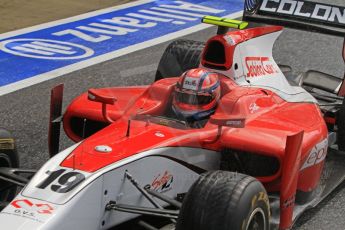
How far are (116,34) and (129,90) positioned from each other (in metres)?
4.87

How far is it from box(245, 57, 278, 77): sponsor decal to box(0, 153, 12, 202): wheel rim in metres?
1.93

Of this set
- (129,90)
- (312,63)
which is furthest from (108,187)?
(312,63)

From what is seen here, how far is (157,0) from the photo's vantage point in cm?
1323

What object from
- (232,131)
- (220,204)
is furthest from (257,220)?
(232,131)

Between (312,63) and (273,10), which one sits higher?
(273,10)

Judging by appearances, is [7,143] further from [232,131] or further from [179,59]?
[179,59]

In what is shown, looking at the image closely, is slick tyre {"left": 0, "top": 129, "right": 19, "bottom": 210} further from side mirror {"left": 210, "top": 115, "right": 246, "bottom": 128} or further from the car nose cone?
side mirror {"left": 210, "top": 115, "right": 246, "bottom": 128}

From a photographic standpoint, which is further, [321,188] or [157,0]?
[157,0]

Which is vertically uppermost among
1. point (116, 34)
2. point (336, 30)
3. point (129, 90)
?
point (336, 30)

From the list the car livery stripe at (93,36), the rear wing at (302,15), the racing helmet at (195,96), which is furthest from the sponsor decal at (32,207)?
the car livery stripe at (93,36)

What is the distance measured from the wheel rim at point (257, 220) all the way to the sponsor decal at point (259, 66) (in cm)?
161

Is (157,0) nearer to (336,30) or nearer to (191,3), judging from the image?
(191,3)

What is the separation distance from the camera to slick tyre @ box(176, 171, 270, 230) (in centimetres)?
461

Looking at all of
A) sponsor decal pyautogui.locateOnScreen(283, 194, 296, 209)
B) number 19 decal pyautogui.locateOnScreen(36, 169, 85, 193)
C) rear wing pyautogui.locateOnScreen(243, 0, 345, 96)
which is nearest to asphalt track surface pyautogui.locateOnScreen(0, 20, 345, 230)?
sponsor decal pyautogui.locateOnScreen(283, 194, 296, 209)
